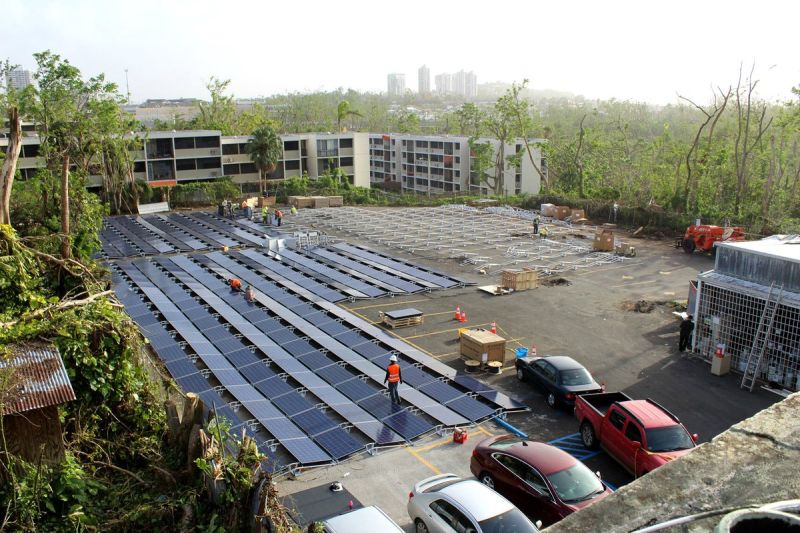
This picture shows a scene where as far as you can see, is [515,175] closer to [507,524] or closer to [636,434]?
[636,434]

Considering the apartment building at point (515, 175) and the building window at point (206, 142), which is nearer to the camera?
the building window at point (206, 142)

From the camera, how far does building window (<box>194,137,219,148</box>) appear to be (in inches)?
2505

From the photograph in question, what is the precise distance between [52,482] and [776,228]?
40423 millimetres

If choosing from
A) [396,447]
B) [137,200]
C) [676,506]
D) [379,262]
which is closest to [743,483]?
[676,506]

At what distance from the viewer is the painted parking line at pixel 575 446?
1528 cm

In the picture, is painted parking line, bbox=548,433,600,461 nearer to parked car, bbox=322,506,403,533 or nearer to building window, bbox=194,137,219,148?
parked car, bbox=322,506,403,533

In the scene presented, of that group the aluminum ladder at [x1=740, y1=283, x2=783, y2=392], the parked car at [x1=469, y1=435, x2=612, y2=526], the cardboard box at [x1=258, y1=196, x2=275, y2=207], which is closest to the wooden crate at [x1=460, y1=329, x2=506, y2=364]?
the parked car at [x1=469, y1=435, x2=612, y2=526]

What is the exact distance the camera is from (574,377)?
17672 mm

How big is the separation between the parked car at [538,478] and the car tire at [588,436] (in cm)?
273

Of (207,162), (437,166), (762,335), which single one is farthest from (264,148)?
(762,335)

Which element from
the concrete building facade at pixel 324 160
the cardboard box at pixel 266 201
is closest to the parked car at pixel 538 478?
the cardboard box at pixel 266 201

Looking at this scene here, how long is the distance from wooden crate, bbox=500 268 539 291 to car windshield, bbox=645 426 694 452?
14.7 m

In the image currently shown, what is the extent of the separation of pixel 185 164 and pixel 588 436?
5648 cm

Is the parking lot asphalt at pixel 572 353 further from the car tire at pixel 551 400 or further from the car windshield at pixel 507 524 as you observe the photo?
the car windshield at pixel 507 524
